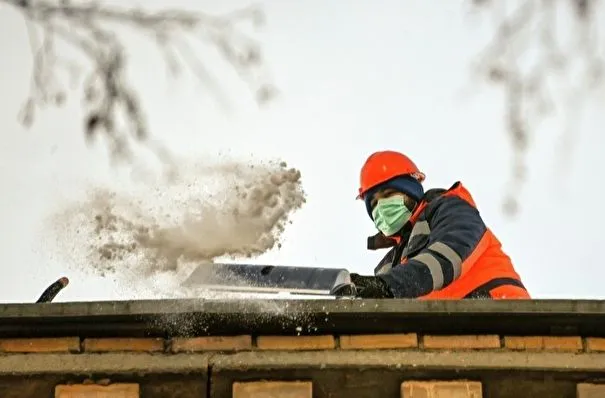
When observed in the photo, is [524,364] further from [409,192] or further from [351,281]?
[409,192]

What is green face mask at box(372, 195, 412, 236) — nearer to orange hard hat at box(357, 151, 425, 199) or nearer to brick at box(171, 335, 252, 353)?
orange hard hat at box(357, 151, 425, 199)

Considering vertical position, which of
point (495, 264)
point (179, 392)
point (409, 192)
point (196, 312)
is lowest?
point (179, 392)

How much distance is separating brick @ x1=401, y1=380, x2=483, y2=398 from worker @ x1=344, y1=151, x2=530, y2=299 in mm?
1011

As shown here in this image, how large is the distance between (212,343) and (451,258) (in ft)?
6.35

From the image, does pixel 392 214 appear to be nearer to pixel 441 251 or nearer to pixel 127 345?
pixel 441 251

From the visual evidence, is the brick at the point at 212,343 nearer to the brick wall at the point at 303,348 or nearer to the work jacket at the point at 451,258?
the brick wall at the point at 303,348

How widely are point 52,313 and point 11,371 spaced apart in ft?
1.37

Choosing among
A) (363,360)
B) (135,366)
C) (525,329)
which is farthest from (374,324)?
(135,366)

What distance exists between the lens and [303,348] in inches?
237

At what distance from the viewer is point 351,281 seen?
7184mm

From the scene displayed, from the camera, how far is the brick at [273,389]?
19.4 feet

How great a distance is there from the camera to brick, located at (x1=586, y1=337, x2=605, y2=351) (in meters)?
5.99

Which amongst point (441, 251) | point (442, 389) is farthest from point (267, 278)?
point (442, 389)

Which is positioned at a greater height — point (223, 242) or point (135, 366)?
point (223, 242)
